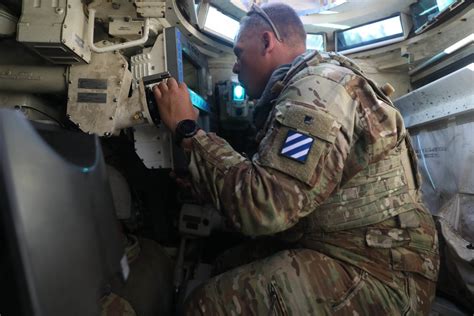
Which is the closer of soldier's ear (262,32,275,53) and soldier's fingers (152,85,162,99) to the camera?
soldier's fingers (152,85,162,99)

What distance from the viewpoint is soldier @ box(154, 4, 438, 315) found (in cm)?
105

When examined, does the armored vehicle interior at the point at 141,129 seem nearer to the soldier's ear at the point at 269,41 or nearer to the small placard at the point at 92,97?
the small placard at the point at 92,97

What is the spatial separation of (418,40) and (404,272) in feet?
7.15

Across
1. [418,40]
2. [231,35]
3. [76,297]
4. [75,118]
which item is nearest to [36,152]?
[76,297]

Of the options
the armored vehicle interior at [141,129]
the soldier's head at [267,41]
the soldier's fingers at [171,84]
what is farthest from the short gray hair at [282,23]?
the soldier's fingers at [171,84]

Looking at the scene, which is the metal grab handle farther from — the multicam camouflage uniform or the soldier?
the multicam camouflage uniform

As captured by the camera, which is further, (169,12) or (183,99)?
(169,12)

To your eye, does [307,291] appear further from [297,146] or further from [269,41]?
[269,41]

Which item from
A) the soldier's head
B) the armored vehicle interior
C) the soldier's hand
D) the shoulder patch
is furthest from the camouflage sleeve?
the soldier's head

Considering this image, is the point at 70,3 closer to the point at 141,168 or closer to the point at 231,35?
the point at 141,168

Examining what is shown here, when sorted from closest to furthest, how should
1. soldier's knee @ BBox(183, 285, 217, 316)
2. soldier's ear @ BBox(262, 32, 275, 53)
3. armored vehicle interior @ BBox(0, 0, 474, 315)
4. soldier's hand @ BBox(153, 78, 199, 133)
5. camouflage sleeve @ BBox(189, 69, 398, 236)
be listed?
armored vehicle interior @ BBox(0, 0, 474, 315) < camouflage sleeve @ BBox(189, 69, 398, 236) < soldier's knee @ BBox(183, 285, 217, 316) < soldier's hand @ BBox(153, 78, 199, 133) < soldier's ear @ BBox(262, 32, 275, 53)

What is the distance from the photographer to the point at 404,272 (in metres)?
1.21

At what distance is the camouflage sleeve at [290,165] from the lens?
3.38 ft

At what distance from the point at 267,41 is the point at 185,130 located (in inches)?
28.6
